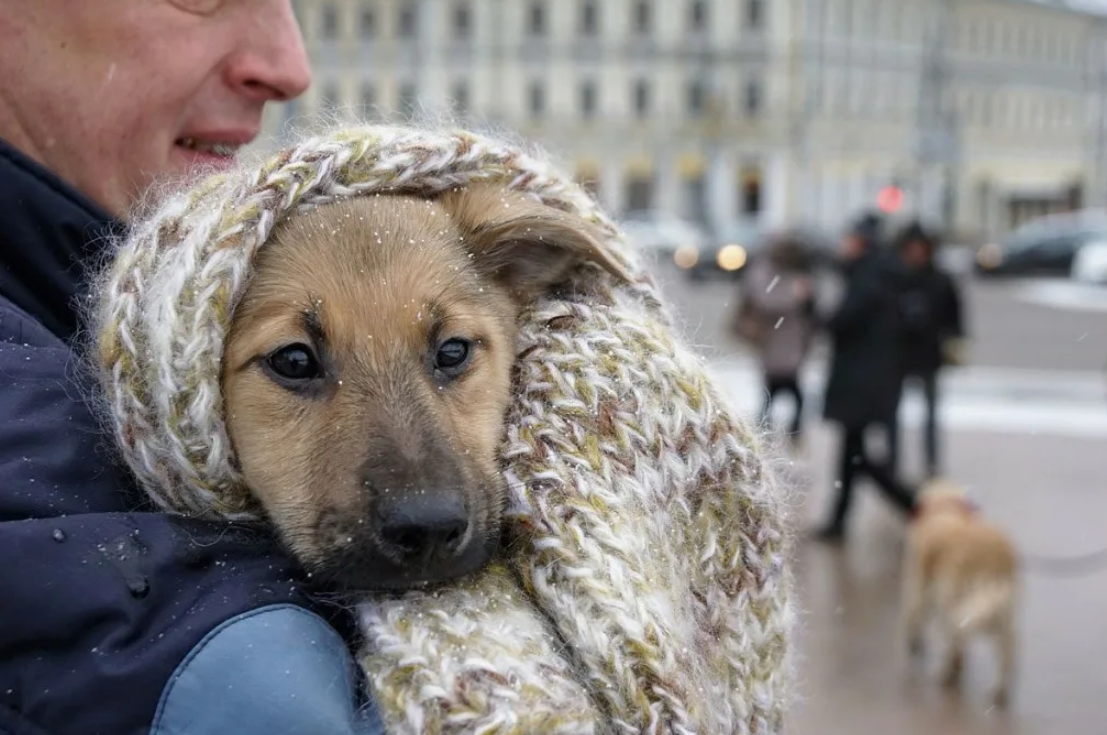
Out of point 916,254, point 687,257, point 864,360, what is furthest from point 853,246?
point 687,257

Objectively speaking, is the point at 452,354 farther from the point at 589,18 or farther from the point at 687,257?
the point at 589,18

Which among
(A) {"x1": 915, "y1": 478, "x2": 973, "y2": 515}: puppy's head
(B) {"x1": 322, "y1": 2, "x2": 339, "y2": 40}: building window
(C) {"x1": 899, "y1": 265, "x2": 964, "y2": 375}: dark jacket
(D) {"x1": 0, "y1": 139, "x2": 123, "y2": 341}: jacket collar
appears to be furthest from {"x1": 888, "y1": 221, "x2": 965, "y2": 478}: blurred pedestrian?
(B) {"x1": 322, "y1": 2, "x2": 339, "y2": 40}: building window

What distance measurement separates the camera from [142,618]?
4.59 feet

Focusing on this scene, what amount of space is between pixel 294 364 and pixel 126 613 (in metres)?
0.49

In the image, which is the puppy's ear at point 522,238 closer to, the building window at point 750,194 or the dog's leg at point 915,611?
the dog's leg at point 915,611

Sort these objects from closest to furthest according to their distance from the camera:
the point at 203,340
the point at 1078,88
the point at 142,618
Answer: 1. the point at 142,618
2. the point at 203,340
3. the point at 1078,88

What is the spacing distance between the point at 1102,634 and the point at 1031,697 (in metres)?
1.12

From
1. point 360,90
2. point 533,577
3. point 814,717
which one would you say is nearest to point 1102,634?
point 814,717

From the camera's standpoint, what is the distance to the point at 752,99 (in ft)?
189

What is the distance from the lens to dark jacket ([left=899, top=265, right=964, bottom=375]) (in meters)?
10.7

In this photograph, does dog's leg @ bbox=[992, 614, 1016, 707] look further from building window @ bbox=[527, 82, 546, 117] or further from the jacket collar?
building window @ bbox=[527, 82, 546, 117]

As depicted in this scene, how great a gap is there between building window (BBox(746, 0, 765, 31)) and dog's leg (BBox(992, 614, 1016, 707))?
170 ft

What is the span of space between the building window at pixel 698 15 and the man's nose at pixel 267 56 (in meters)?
55.1

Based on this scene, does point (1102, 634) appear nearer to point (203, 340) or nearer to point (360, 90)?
point (203, 340)
